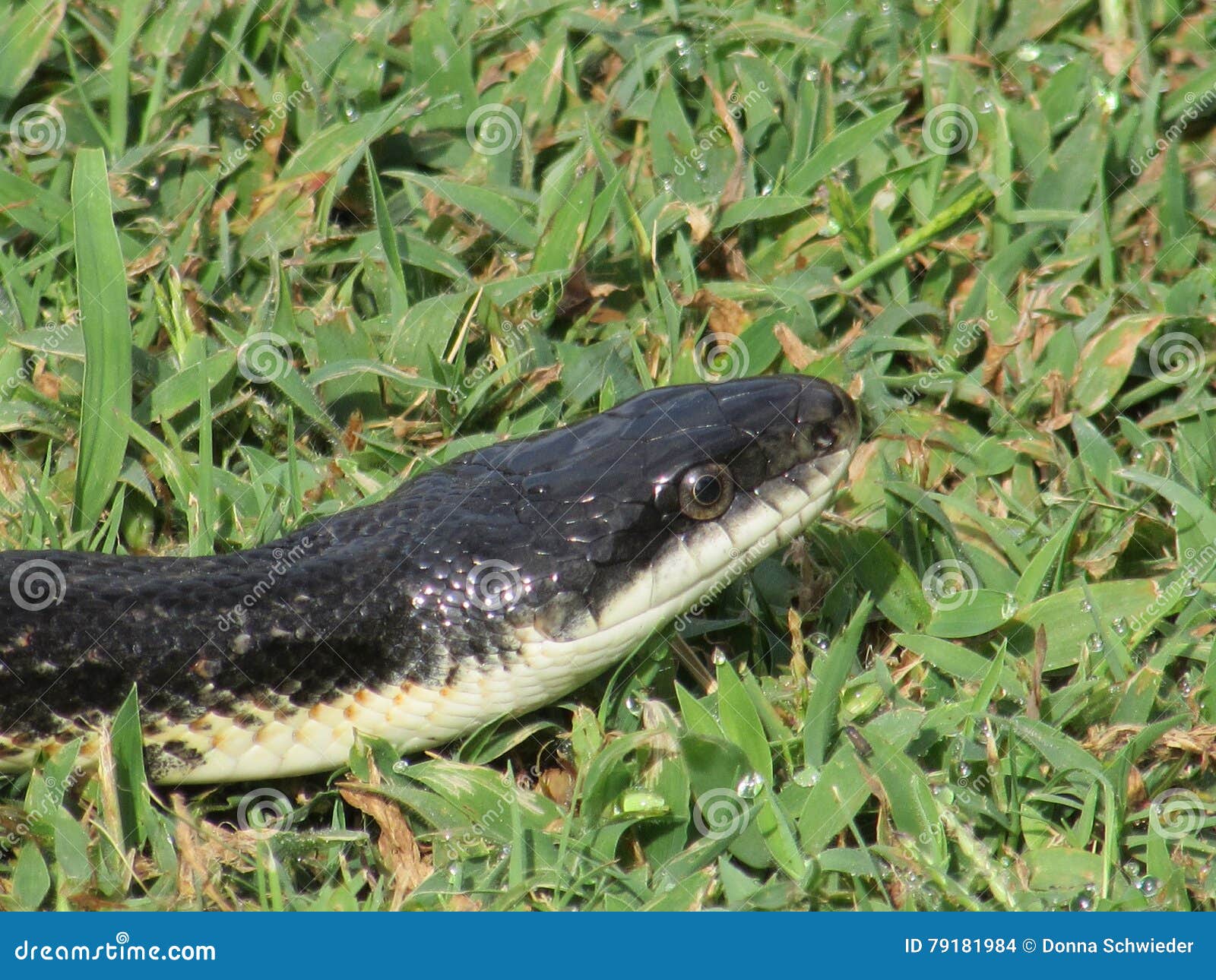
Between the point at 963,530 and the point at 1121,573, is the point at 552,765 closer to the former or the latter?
the point at 963,530

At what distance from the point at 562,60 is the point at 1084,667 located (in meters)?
2.97

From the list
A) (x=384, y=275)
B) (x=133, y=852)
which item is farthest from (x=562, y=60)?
(x=133, y=852)

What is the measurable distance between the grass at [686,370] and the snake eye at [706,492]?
1.28 feet

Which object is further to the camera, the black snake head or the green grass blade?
the green grass blade

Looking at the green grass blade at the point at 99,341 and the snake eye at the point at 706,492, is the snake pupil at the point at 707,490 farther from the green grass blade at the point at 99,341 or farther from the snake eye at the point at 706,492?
the green grass blade at the point at 99,341

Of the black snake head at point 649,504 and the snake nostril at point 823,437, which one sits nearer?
the black snake head at point 649,504

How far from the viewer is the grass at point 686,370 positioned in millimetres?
3158

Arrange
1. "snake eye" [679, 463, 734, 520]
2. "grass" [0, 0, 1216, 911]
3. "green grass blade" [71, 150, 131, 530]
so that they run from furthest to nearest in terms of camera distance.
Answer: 1. "green grass blade" [71, 150, 131, 530]
2. "snake eye" [679, 463, 734, 520]
3. "grass" [0, 0, 1216, 911]

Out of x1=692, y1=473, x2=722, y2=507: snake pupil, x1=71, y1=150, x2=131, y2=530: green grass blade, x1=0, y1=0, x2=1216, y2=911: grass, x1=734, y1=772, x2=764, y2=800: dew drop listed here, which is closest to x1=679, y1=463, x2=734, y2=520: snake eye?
x1=692, y1=473, x2=722, y2=507: snake pupil

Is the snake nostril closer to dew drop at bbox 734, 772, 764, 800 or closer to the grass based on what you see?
the grass

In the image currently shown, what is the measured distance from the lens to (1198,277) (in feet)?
15.2

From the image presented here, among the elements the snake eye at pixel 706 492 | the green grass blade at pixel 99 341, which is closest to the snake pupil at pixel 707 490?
the snake eye at pixel 706 492

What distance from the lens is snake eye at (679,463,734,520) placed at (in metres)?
3.27

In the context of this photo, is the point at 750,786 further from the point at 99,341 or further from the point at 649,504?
the point at 99,341
